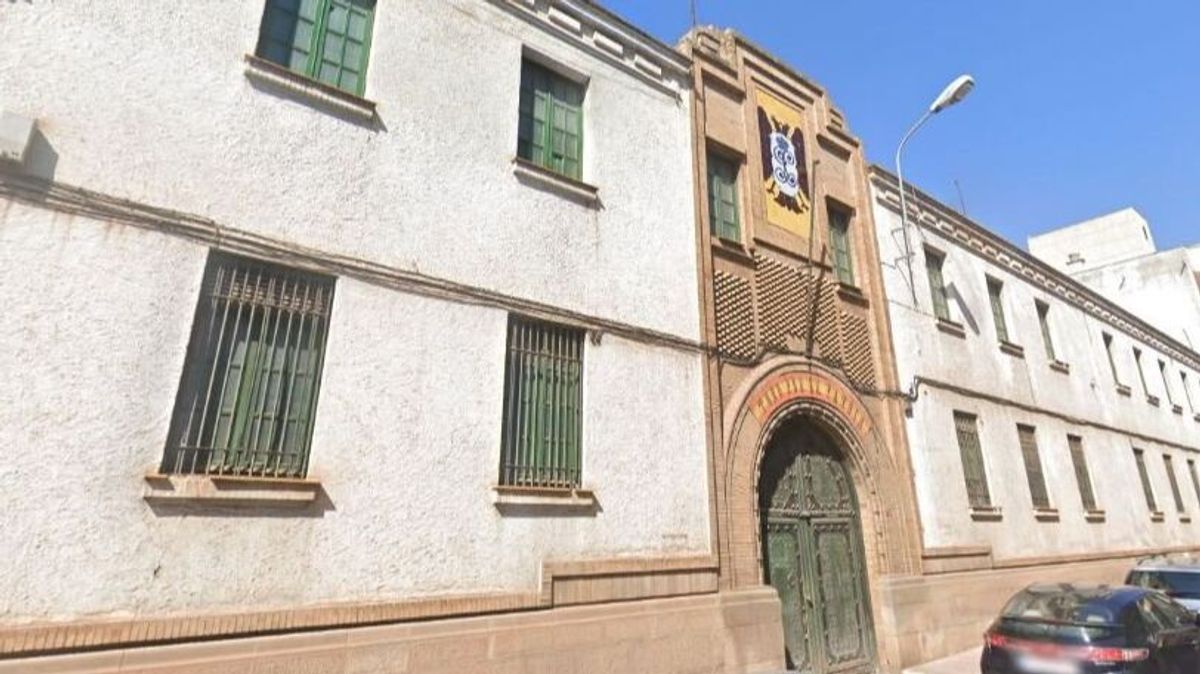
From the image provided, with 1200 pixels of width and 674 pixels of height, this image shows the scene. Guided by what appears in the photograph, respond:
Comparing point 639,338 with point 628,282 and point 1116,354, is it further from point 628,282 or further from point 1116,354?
point 1116,354

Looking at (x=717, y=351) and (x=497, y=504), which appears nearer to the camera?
(x=497, y=504)

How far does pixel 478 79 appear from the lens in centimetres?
712

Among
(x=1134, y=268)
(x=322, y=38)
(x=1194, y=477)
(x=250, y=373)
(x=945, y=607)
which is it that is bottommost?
(x=945, y=607)

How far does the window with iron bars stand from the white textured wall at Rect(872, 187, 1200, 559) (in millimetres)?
9578

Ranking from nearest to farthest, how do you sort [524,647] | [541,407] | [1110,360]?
[524,647]
[541,407]
[1110,360]

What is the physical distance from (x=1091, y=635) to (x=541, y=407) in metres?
6.02

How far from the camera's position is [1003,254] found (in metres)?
14.9

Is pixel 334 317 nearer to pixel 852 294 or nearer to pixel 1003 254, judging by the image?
pixel 852 294

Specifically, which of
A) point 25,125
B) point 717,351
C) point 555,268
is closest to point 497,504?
point 555,268

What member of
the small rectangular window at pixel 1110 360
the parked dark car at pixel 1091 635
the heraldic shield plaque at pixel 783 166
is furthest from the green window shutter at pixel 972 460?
the small rectangular window at pixel 1110 360

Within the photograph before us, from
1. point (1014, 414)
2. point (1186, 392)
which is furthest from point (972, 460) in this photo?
point (1186, 392)

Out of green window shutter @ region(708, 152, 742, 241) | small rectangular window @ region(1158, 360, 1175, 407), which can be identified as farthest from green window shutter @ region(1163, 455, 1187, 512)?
green window shutter @ region(708, 152, 742, 241)

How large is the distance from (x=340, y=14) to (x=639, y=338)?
473 centimetres

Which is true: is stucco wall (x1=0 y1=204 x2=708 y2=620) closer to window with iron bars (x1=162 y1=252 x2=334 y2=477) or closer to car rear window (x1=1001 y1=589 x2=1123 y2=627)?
window with iron bars (x1=162 y1=252 x2=334 y2=477)
